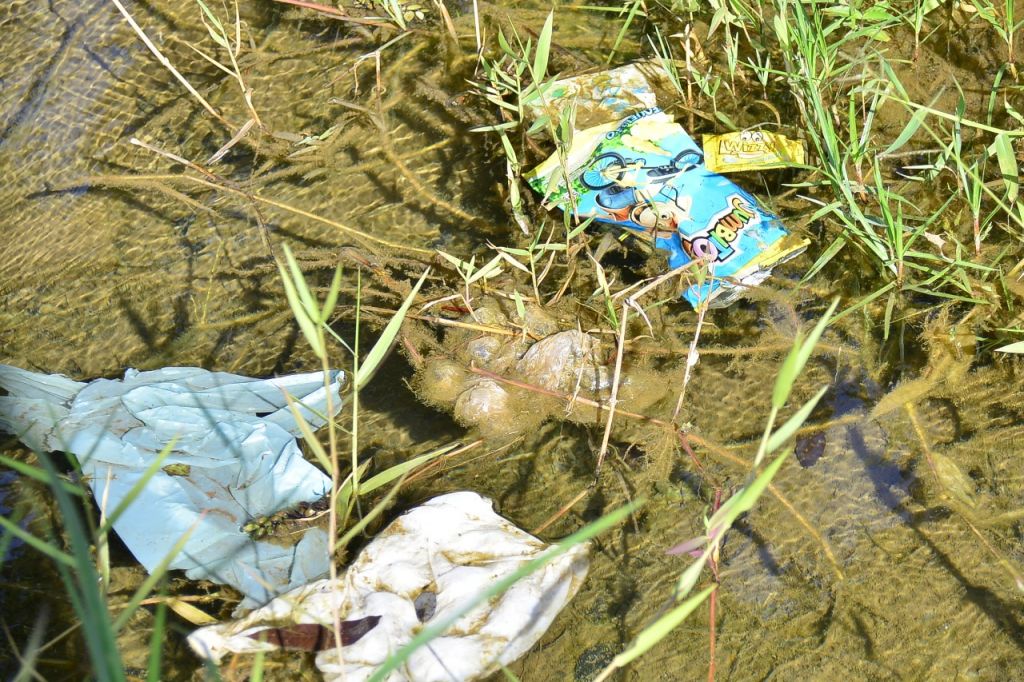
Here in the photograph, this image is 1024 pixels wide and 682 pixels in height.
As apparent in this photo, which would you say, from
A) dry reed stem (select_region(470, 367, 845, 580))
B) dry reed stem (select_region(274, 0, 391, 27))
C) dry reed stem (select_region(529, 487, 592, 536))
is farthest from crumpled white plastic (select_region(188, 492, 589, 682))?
dry reed stem (select_region(274, 0, 391, 27))

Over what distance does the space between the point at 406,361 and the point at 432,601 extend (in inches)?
24.1

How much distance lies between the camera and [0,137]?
245cm

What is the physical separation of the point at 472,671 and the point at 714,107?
4.86 ft

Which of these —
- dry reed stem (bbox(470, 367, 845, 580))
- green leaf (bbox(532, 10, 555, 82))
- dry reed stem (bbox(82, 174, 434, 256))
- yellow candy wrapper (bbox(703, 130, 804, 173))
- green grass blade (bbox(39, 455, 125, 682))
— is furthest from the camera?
dry reed stem (bbox(82, 174, 434, 256))

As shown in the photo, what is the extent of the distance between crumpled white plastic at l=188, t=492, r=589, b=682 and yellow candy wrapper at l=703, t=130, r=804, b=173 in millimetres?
1004

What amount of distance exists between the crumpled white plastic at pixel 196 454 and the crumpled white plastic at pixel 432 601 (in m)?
0.10

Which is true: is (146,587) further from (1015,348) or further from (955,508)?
(1015,348)

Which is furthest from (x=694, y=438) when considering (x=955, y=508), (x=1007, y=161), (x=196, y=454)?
(x=196, y=454)

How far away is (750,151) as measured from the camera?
6.53ft

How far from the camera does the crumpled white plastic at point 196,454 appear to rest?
1.64 meters

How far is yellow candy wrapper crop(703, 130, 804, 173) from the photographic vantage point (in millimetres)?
1974

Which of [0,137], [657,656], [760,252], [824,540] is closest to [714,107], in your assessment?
[760,252]

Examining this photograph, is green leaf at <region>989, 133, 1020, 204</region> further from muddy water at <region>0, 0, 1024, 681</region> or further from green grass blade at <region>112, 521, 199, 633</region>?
green grass blade at <region>112, 521, 199, 633</region>

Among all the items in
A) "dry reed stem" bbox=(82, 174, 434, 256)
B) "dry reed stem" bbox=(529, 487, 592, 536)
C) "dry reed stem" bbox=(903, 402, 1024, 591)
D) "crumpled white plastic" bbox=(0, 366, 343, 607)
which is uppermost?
"dry reed stem" bbox=(82, 174, 434, 256)
